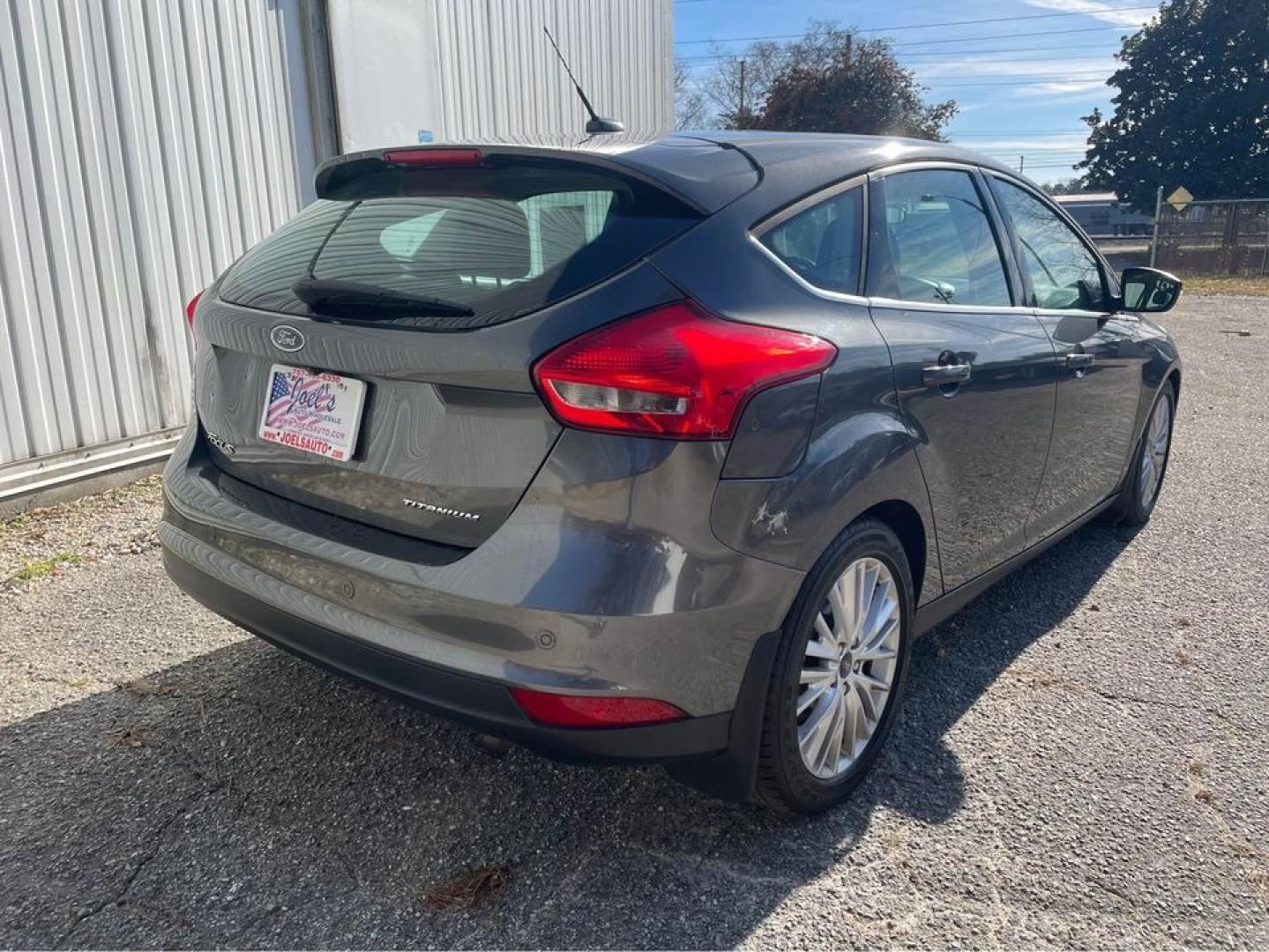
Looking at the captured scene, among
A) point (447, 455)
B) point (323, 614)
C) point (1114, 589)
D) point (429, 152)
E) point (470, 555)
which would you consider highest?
point (429, 152)

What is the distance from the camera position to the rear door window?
9.26 feet

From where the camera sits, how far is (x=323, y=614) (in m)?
2.31

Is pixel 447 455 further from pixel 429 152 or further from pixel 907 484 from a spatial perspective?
pixel 907 484

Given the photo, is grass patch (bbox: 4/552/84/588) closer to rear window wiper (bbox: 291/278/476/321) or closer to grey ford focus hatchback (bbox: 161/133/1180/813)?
grey ford focus hatchback (bbox: 161/133/1180/813)

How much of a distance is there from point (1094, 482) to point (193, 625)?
3569 millimetres

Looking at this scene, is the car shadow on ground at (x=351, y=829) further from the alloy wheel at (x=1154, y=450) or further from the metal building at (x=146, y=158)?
the metal building at (x=146, y=158)

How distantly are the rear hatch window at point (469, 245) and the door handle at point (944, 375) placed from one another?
0.87 m

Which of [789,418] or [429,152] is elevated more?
[429,152]

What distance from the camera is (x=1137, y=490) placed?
4.85 meters

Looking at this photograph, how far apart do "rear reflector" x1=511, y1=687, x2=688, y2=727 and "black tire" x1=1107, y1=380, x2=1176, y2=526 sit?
11.2 feet

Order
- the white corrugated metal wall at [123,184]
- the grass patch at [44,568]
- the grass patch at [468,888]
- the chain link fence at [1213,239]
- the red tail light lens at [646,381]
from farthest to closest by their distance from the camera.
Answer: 1. the chain link fence at [1213,239]
2. the white corrugated metal wall at [123,184]
3. the grass patch at [44,568]
4. the grass patch at [468,888]
5. the red tail light lens at [646,381]

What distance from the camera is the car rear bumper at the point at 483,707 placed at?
2088 mm

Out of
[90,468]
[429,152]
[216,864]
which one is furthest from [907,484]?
[90,468]

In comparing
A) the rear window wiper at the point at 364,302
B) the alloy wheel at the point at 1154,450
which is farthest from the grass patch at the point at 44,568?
the alloy wheel at the point at 1154,450
